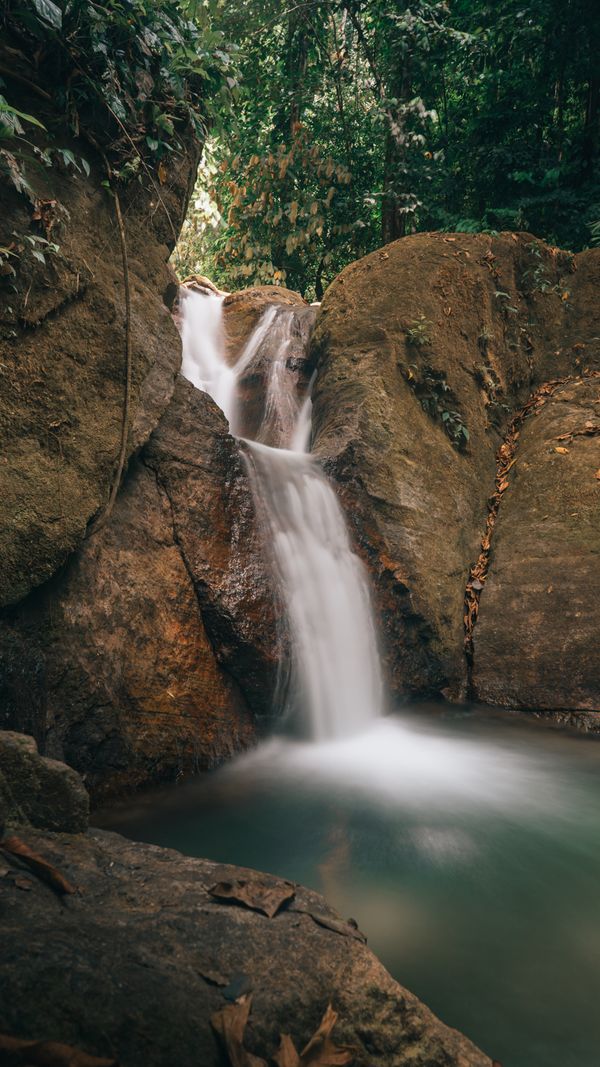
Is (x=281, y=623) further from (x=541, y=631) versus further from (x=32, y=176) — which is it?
(x=32, y=176)

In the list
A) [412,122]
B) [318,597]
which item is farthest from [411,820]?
[412,122]

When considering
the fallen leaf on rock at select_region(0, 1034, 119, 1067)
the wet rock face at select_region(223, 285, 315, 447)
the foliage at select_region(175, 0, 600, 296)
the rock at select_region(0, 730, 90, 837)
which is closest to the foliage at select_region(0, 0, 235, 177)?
the rock at select_region(0, 730, 90, 837)

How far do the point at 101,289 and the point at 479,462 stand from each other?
4605 mm

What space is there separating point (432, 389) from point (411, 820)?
15.7 feet

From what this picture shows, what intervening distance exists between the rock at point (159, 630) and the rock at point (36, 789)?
0.94m

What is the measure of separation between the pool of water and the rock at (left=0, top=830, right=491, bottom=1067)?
51 cm

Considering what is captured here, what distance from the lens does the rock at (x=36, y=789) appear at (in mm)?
2361

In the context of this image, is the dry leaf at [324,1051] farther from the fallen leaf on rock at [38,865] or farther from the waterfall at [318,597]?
the waterfall at [318,597]

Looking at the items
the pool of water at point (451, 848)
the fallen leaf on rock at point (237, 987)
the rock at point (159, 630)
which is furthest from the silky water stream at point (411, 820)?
the fallen leaf on rock at point (237, 987)

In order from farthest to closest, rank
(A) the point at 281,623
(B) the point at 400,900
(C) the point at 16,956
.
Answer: (A) the point at 281,623 → (B) the point at 400,900 → (C) the point at 16,956

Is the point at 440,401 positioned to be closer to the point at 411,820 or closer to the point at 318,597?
the point at 318,597

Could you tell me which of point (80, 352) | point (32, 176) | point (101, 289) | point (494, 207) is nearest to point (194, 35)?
point (32, 176)

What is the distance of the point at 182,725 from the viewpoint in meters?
4.11

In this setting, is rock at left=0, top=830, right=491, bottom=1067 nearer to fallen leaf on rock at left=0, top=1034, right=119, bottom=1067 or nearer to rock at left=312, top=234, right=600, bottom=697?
fallen leaf on rock at left=0, top=1034, right=119, bottom=1067
